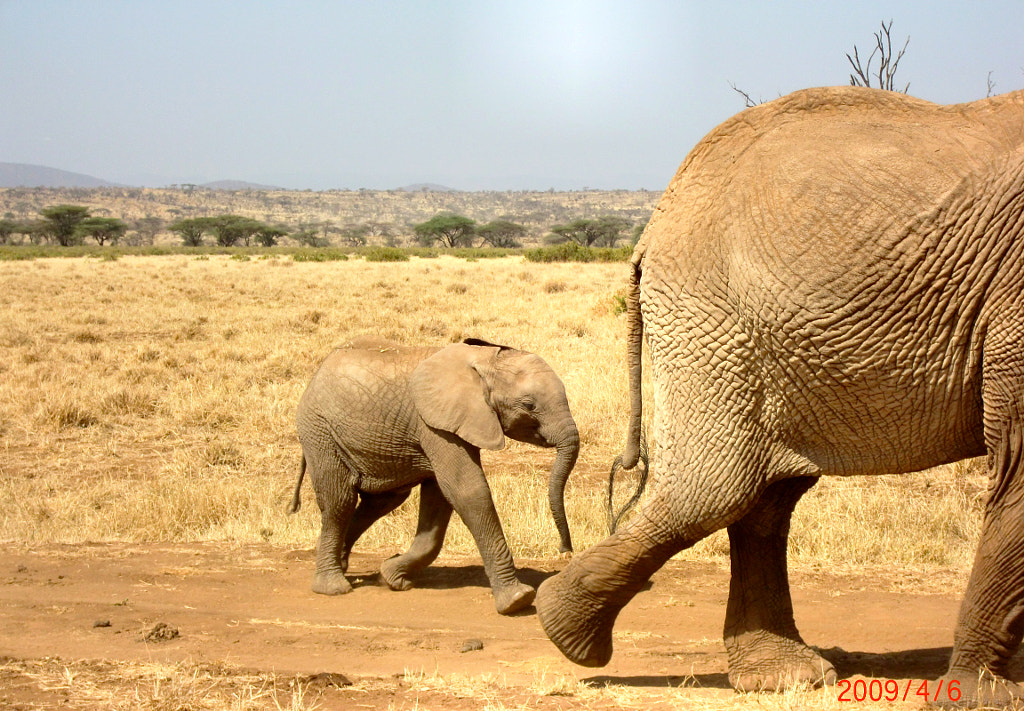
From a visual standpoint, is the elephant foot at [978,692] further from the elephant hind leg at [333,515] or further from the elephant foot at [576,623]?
the elephant hind leg at [333,515]

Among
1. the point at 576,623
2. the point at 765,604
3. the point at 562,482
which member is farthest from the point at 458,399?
the point at 765,604

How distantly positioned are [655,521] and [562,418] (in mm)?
2321

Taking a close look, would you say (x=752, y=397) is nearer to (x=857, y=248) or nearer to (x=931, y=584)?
(x=857, y=248)

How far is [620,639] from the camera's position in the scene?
5426mm

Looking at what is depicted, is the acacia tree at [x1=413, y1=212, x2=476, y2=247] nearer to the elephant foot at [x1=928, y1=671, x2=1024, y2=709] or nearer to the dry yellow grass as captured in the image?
the dry yellow grass

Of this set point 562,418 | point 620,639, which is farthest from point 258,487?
point 620,639

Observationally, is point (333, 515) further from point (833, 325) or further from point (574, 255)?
point (574, 255)

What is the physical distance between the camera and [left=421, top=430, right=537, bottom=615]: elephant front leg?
20.2 ft

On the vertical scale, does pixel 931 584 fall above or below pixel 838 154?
below

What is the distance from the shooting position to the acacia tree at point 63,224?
70.4m

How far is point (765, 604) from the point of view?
451 centimetres

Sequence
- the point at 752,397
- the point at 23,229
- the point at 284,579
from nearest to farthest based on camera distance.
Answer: the point at 752,397, the point at 284,579, the point at 23,229

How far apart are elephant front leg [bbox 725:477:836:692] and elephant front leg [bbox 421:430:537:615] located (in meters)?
1.81
